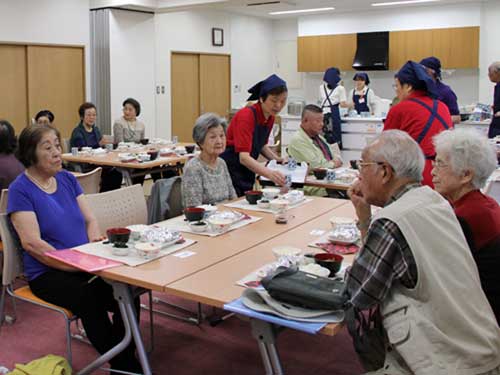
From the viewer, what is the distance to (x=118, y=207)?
331 cm

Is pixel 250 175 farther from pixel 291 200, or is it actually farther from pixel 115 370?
pixel 115 370

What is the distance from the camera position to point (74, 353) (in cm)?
316

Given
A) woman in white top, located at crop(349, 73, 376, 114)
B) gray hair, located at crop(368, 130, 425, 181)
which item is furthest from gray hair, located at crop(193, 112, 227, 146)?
woman in white top, located at crop(349, 73, 376, 114)

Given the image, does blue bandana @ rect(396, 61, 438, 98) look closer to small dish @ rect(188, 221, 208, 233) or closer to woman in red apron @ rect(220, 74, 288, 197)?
woman in red apron @ rect(220, 74, 288, 197)

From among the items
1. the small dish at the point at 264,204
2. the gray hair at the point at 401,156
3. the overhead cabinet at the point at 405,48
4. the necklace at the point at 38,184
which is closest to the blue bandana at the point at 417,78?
the small dish at the point at 264,204

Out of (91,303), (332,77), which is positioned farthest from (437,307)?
(332,77)

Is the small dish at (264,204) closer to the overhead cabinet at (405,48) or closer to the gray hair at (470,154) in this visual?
the gray hair at (470,154)

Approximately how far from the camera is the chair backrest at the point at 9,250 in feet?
8.94

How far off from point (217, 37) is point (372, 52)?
2982mm

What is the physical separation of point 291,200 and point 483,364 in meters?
1.92

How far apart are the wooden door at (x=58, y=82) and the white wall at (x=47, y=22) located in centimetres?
13

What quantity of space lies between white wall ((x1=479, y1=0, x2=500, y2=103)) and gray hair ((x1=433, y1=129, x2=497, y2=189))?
901 cm

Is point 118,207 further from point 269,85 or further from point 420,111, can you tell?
point 420,111

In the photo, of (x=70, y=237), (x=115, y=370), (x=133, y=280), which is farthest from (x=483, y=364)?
(x=70, y=237)
